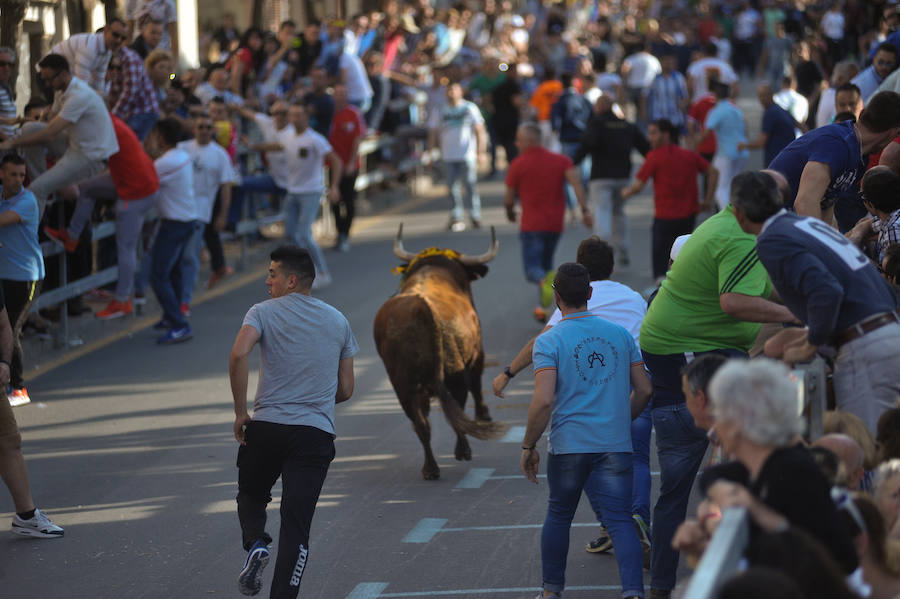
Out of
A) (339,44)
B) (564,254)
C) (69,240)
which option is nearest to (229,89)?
(339,44)

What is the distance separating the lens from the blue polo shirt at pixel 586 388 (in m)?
6.41

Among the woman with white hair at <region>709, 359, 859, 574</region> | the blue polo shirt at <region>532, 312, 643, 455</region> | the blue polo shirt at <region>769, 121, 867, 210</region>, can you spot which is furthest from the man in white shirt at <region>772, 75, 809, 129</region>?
the woman with white hair at <region>709, 359, 859, 574</region>

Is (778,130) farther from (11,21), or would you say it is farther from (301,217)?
(11,21)

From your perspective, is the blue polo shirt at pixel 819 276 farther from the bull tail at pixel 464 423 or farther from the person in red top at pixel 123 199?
the person in red top at pixel 123 199

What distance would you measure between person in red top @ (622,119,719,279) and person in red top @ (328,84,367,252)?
6.03 meters

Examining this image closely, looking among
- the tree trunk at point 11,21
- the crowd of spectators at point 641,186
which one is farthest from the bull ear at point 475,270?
the tree trunk at point 11,21

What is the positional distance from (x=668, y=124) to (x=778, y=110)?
79.4 inches

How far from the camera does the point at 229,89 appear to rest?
20000mm

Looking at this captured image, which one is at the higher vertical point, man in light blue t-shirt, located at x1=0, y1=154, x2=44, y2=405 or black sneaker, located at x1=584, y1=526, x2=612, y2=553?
man in light blue t-shirt, located at x1=0, y1=154, x2=44, y2=405

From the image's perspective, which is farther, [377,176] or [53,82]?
[377,176]

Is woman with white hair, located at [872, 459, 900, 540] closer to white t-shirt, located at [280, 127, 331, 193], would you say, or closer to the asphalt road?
the asphalt road

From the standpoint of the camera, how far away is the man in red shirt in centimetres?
1441

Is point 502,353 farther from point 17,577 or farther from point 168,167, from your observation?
point 17,577

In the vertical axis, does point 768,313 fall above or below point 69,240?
above
